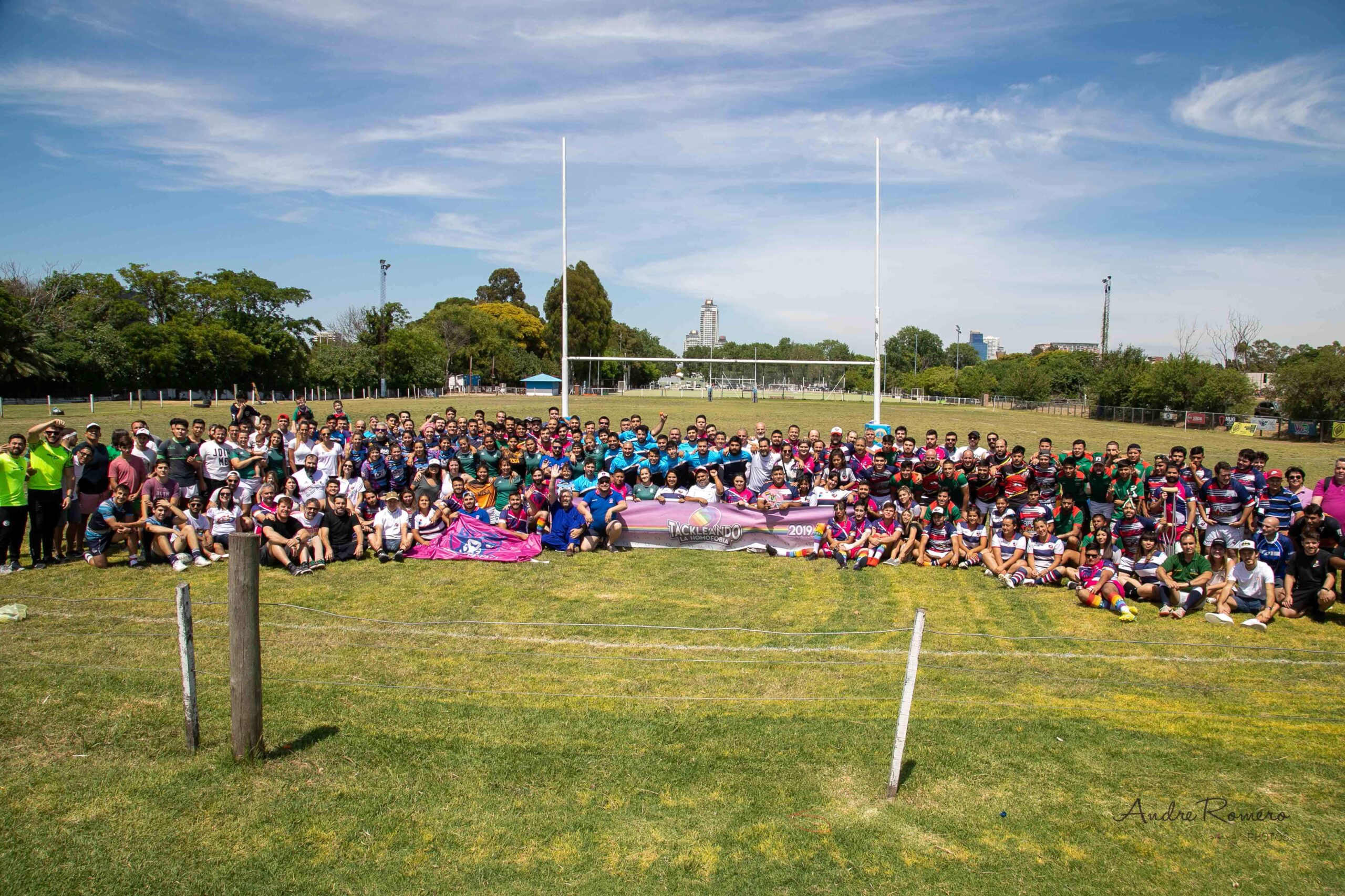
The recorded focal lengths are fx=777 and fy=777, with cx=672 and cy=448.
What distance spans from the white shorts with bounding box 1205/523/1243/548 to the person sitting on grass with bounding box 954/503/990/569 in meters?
2.49

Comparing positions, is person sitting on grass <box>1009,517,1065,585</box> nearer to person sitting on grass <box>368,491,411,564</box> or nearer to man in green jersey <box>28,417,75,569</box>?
person sitting on grass <box>368,491,411,564</box>

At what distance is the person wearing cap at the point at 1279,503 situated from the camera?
8875 mm

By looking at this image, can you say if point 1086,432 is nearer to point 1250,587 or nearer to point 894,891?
point 1250,587

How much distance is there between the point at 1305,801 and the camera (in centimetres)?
440

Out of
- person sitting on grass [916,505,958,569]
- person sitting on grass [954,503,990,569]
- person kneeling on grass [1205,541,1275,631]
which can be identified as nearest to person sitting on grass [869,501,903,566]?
person sitting on grass [916,505,958,569]

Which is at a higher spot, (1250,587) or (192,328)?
(192,328)

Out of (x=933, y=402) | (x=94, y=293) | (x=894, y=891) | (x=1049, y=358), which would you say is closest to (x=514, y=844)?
(x=894, y=891)

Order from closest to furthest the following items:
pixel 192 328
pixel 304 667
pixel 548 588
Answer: pixel 304 667
pixel 548 588
pixel 192 328

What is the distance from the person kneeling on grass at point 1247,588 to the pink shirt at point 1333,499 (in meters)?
1.33

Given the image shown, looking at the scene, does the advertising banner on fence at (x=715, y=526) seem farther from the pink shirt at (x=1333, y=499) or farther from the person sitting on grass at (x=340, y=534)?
the pink shirt at (x=1333, y=499)

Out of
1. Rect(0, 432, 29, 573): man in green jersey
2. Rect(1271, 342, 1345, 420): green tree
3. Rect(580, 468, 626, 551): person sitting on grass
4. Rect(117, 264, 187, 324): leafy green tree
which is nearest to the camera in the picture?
Rect(0, 432, 29, 573): man in green jersey

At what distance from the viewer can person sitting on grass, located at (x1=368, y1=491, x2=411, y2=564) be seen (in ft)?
32.0

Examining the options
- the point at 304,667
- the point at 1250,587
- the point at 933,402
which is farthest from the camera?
the point at 933,402

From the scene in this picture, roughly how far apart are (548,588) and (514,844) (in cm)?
476
